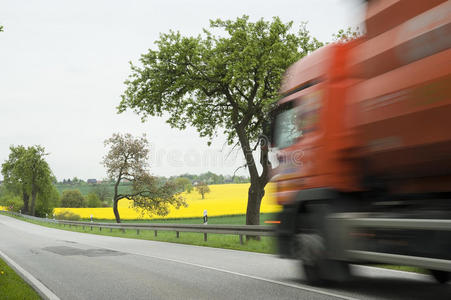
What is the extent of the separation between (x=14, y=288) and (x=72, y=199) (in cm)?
9067

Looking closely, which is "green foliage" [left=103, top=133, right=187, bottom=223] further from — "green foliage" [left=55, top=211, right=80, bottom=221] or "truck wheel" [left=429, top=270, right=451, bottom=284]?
"truck wheel" [left=429, top=270, right=451, bottom=284]

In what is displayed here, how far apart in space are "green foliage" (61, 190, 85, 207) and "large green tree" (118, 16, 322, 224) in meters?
78.5

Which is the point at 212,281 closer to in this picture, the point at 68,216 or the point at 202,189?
the point at 202,189

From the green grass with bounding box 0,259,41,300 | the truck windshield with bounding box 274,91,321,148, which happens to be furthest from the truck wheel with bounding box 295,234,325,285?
the green grass with bounding box 0,259,41,300

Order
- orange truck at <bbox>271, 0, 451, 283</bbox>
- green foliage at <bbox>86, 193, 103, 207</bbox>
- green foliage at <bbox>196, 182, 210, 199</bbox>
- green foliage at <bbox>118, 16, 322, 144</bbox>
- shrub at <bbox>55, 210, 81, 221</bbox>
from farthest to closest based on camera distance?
1. green foliage at <bbox>86, 193, 103, 207</bbox>
2. green foliage at <bbox>196, 182, 210, 199</bbox>
3. shrub at <bbox>55, 210, 81, 221</bbox>
4. green foliage at <bbox>118, 16, 322, 144</bbox>
5. orange truck at <bbox>271, 0, 451, 283</bbox>

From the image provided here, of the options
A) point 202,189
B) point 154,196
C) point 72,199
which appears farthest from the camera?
point 72,199

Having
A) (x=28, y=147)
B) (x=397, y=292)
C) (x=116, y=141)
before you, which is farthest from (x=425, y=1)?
(x=28, y=147)

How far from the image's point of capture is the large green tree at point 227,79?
17.0 metres

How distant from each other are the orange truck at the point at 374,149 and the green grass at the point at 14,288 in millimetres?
3758

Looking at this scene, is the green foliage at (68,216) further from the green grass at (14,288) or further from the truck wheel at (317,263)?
the truck wheel at (317,263)

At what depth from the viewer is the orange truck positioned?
434cm

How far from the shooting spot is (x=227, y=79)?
17.2 metres

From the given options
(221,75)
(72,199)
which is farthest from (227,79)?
(72,199)

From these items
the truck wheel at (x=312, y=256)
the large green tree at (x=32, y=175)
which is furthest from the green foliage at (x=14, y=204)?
the truck wheel at (x=312, y=256)
